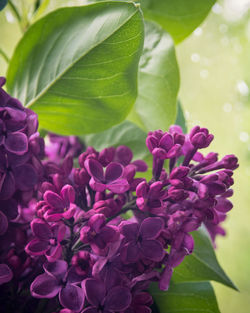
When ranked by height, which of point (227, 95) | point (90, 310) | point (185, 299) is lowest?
point (227, 95)

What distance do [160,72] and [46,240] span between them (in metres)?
0.23

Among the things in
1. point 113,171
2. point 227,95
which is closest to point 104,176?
point 113,171

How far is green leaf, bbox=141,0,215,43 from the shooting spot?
1.51ft

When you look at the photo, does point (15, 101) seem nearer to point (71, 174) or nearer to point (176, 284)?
point (71, 174)

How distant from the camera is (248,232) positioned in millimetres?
1128

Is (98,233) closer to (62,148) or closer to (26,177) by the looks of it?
(26,177)

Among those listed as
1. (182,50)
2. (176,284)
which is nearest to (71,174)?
(176,284)

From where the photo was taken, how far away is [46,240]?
285 mm

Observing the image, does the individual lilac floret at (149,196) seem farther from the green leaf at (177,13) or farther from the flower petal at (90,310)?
the green leaf at (177,13)

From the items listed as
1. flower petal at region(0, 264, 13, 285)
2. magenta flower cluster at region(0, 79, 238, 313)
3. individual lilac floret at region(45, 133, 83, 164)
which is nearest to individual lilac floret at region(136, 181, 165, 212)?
magenta flower cluster at region(0, 79, 238, 313)

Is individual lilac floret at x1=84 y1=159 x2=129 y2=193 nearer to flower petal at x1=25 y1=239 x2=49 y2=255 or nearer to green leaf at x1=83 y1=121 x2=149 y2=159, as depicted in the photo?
flower petal at x1=25 y1=239 x2=49 y2=255

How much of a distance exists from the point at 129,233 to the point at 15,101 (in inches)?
5.3

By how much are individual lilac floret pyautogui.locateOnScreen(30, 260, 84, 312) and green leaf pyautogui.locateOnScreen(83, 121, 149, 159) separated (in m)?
0.20

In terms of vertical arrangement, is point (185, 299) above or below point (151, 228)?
below
